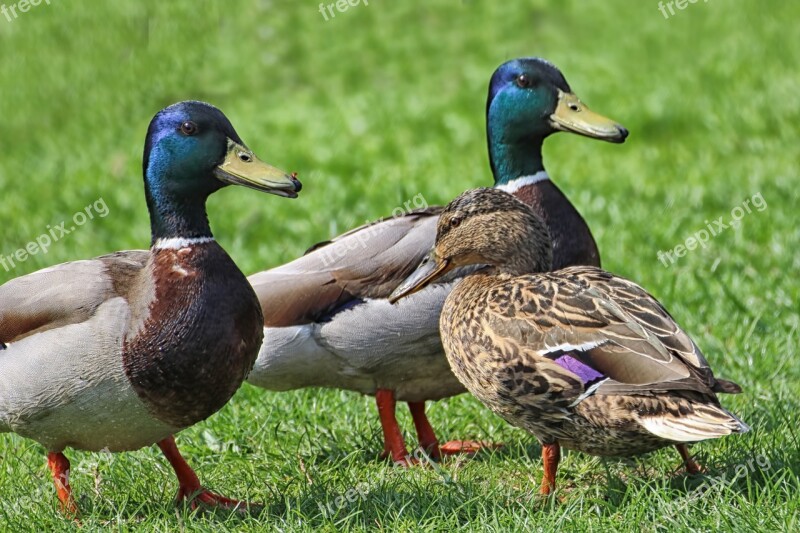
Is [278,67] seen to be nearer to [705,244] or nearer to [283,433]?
[705,244]

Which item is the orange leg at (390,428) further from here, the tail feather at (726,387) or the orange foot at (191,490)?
the tail feather at (726,387)

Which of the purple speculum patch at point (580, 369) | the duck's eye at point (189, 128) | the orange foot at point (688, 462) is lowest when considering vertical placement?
the orange foot at point (688, 462)

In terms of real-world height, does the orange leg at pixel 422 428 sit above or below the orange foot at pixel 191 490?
below

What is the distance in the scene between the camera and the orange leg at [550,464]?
3.85 meters

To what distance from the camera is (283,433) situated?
15.6 ft

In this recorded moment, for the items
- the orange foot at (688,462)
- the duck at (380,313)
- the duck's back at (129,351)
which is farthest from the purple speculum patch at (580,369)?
the duck's back at (129,351)

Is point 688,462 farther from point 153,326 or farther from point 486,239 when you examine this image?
point 153,326

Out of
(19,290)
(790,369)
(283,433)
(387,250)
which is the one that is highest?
(19,290)

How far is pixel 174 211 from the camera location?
3902mm

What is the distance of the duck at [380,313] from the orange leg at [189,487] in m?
0.58

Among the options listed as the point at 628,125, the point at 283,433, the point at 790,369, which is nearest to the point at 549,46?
the point at 628,125

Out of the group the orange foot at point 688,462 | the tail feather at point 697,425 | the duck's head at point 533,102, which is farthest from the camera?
the duck's head at point 533,102

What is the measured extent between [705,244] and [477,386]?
347 cm

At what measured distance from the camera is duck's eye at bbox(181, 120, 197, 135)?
3836mm
